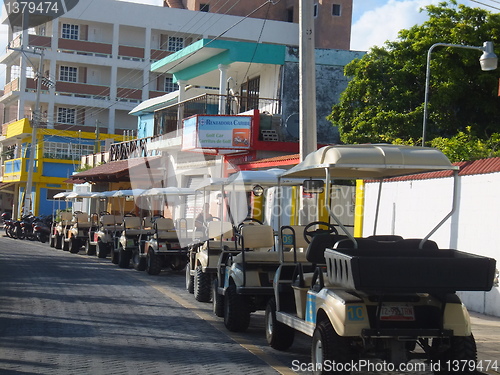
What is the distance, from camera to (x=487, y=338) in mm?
10430

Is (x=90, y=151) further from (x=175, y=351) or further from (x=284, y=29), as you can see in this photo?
(x=175, y=351)

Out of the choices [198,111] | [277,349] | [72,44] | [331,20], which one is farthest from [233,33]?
[277,349]

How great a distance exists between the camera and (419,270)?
6941mm

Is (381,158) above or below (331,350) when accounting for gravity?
above

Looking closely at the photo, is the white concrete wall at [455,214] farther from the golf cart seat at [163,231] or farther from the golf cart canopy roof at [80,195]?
the golf cart canopy roof at [80,195]

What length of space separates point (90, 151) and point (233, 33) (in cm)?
1412

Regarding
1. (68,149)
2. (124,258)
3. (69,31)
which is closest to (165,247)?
(124,258)

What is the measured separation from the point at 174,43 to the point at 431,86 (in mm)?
40527

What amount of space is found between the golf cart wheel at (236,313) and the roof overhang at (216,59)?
1984 centimetres

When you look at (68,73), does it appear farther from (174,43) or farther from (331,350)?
(331,350)

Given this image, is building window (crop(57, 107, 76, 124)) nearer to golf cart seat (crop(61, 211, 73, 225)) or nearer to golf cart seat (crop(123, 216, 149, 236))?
golf cart seat (crop(61, 211, 73, 225))

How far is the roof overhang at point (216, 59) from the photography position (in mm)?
29953

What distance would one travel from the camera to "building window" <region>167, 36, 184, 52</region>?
64069 millimetres

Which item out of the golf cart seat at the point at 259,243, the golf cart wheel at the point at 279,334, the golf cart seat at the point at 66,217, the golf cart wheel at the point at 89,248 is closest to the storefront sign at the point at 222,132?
the golf cart wheel at the point at 89,248
